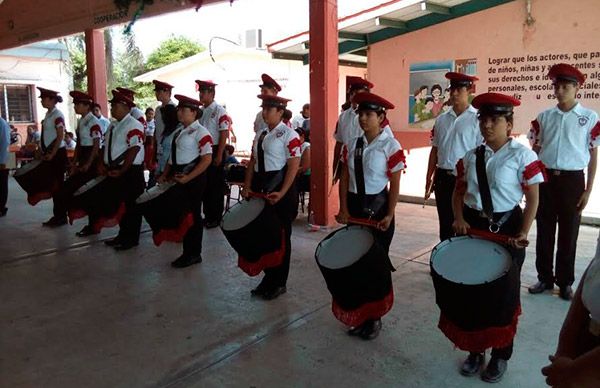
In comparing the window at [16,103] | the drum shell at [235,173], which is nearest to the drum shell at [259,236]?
the drum shell at [235,173]

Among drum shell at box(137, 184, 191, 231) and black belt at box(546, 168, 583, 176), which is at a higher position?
black belt at box(546, 168, 583, 176)

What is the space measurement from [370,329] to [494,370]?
74 centimetres

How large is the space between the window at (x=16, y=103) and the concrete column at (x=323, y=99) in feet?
38.3

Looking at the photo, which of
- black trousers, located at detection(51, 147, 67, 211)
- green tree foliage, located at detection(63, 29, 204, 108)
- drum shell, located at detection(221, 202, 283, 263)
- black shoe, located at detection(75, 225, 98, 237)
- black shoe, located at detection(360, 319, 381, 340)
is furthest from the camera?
green tree foliage, located at detection(63, 29, 204, 108)

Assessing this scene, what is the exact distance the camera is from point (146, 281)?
162 inches

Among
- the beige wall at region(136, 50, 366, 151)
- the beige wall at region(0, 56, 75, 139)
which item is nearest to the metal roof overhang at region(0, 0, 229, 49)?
the beige wall at region(0, 56, 75, 139)

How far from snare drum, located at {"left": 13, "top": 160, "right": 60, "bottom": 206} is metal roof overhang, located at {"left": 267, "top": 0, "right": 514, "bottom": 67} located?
12.2 feet

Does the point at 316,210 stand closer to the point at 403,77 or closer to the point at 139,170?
the point at 139,170

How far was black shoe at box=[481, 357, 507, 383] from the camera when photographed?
251 centimetres

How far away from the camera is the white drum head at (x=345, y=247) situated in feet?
8.73

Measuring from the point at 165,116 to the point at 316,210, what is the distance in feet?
6.67

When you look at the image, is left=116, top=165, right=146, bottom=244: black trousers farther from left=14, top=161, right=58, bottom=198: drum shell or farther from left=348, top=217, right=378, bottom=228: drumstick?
left=348, top=217, right=378, bottom=228: drumstick

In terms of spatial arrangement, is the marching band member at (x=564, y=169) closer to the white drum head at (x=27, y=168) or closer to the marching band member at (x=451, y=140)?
the marching band member at (x=451, y=140)

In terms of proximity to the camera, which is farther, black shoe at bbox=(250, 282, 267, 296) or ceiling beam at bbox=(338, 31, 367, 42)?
ceiling beam at bbox=(338, 31, 367, 42)
